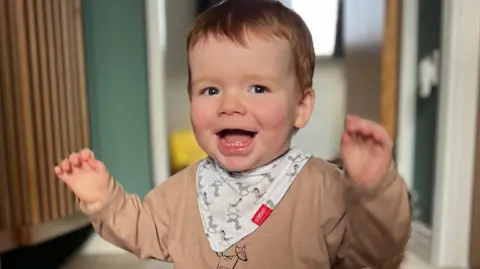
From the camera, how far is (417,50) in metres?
1.59

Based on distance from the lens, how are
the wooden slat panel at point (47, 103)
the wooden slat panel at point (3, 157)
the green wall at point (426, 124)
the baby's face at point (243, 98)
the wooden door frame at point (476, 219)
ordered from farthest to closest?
the green wall at point (426, 124) < the wooden door frame at point (476, 219) < the wooden slat panel at point (47, 103) < the wooden slat panel at point (3, 157) < the baby's face at point (243, 98)

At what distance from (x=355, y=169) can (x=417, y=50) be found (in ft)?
3.44

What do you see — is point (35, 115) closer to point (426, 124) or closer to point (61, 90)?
point (61, 90)

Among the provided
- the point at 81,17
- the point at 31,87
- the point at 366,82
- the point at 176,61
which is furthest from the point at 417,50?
the point at 176,61

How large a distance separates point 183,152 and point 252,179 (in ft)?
3.92

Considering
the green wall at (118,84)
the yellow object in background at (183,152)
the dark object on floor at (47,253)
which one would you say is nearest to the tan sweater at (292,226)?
the dark object on floor at (47,253)

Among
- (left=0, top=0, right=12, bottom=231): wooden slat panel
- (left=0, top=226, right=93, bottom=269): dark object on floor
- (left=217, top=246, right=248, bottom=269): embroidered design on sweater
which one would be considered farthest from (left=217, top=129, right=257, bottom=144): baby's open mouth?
(left=0, top=226, right=93, bottom=269): dark object on floor

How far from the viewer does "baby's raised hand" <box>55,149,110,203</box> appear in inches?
29.7

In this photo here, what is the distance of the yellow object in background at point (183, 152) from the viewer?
193 centimetres

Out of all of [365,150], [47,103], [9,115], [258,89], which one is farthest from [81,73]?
[365,150]

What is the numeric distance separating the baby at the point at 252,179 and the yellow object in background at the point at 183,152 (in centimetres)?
113

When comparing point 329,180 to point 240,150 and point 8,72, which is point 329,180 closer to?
point 240,150

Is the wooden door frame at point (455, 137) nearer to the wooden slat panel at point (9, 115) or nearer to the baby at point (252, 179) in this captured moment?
the baby at point (252, 179)

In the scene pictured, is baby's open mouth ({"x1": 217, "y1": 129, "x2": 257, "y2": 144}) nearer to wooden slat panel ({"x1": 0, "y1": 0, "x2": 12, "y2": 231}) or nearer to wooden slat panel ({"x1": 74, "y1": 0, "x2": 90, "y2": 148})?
wooden slat panel ({"x1": 0, "y1": 0, "x2": 12, "y2": 231})
